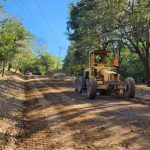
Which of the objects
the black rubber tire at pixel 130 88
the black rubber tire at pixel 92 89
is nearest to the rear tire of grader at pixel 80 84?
the black rubber tire at pixel 92 89

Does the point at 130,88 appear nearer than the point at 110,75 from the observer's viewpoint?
Yes

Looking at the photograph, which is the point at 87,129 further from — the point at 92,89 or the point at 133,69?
the point at 133,69

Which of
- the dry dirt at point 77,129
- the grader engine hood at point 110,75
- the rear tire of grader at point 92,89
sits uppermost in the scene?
the grader engine hood at point 110,75

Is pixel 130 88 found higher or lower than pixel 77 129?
higher

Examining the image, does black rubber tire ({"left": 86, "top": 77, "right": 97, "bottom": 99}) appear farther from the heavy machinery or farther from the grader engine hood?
the grader engine hood

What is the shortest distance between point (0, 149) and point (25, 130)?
311cm

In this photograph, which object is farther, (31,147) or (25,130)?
(25,130)

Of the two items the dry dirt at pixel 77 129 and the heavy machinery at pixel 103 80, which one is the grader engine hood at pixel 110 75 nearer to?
the heavy machinery at pixel 103 80

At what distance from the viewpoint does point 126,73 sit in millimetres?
63531

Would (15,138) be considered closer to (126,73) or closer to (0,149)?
(0,149)

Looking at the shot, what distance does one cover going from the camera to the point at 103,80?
73.1ft

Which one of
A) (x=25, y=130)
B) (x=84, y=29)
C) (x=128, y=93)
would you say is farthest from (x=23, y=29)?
(x=25, y=130)

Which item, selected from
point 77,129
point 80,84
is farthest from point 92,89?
point 77,129

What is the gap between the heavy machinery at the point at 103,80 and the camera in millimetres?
21219
